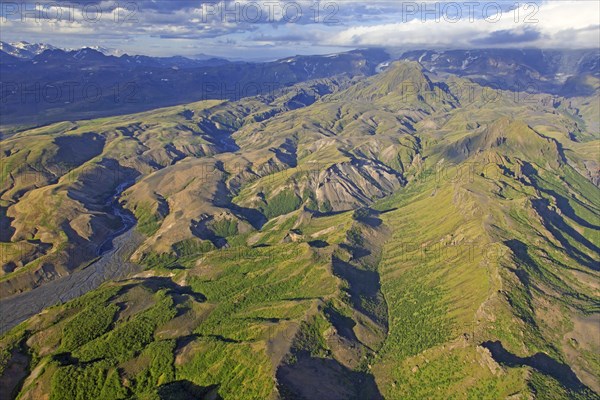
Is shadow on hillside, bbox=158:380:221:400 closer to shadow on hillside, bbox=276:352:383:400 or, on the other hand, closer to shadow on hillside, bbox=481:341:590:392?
shadow on hillside, bbox=276:352:383:400

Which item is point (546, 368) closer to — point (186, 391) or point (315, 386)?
point (315, 386)

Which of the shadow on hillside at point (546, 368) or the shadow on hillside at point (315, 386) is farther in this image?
the shadow on hillside at point (546, 368)

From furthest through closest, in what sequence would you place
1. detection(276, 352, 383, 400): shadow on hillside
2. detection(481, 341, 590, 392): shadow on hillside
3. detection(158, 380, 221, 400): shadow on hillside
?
detection(481, 341, 590, 392): shadow on hillside
detection(158, 380, 221, 400): shadow on hillside
detection(276, 352, 383, 400): shadow on hillside

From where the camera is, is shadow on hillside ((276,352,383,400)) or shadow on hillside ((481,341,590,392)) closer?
shadow on hillside ((276,352,383,400))

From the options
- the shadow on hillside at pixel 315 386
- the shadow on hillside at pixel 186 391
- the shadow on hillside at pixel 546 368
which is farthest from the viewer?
the shadow on hillside at pixel 546 368

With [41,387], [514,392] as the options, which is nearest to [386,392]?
[514,392]

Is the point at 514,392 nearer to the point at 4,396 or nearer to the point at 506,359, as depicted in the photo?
the point at 506,359

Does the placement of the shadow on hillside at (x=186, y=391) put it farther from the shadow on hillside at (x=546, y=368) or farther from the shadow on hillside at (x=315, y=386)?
the shadow on hillside at (x=546, y=368)

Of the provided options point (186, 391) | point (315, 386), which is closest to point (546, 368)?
point (315, 386)

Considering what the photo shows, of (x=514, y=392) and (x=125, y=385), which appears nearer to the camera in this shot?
(x=514, y=392)

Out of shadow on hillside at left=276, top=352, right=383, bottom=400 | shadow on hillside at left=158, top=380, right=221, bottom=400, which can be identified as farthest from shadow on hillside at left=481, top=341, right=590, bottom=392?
shadow on hillside at left=158, top=380, right=221, bottom=400

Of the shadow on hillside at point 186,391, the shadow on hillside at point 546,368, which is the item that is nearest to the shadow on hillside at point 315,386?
the shadow on hillside at point 186,391
